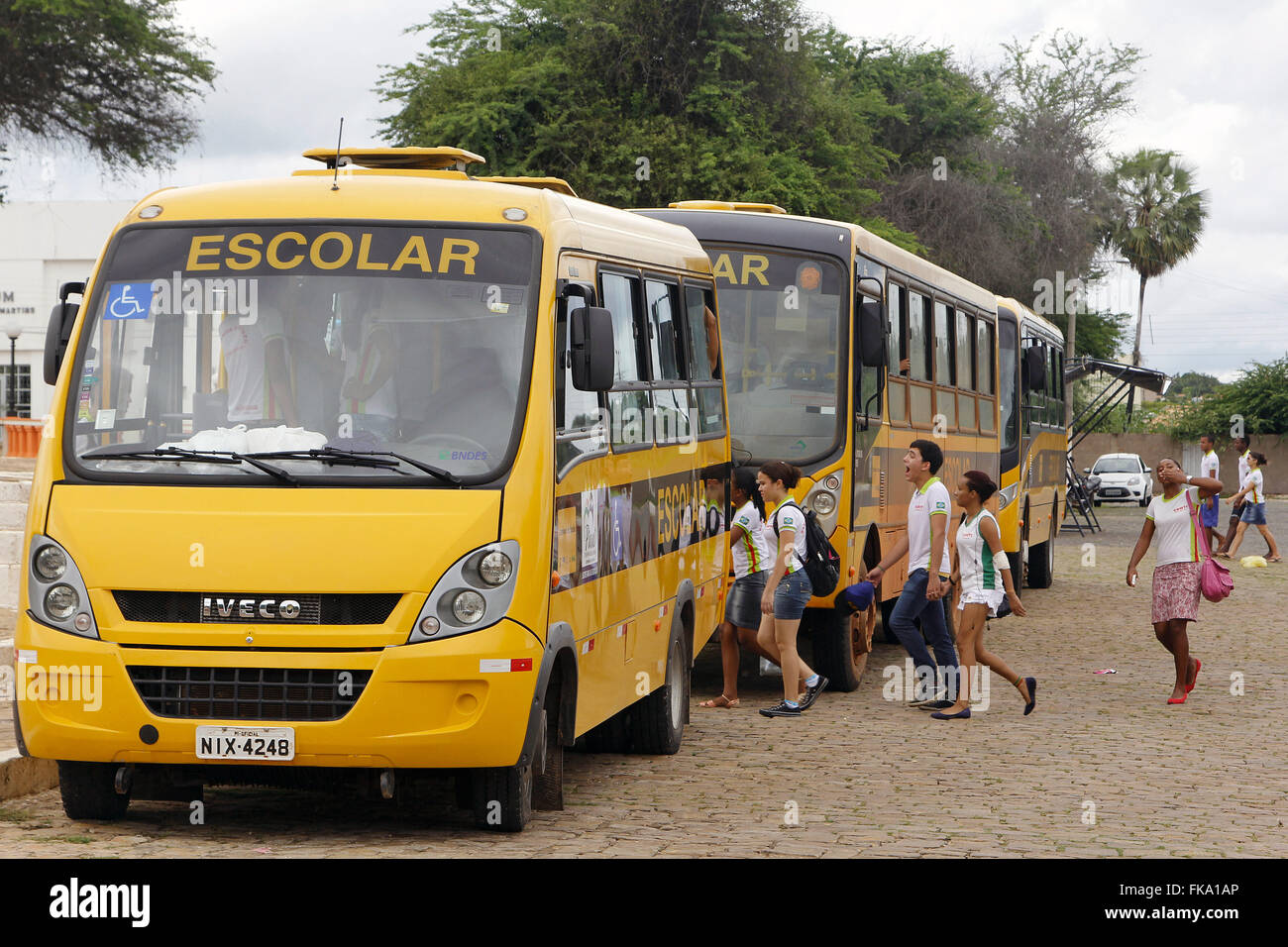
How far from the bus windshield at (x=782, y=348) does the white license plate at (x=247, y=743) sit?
6.52 meters

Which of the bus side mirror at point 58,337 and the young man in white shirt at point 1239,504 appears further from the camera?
the young man in white shirt at point 1239,504

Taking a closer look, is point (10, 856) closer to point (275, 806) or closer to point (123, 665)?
point (123, 665)

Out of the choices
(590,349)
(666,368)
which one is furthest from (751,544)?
(590,349)

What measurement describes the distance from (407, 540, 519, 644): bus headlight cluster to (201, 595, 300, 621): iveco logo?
19.4 inches

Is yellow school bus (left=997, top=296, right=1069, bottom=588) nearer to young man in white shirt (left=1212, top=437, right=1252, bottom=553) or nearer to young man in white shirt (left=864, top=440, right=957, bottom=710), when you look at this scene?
young man in white shirt (left=1212, top=437, right=1252, bottom=553)

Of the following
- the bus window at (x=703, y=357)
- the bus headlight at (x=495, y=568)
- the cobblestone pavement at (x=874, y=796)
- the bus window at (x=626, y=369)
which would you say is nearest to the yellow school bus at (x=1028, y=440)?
the cobblestone pavement at (x=874, y=796)

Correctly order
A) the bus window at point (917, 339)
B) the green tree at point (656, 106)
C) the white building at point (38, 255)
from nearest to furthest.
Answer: the bus window at point (917, 339), the green tree at point (656, 106), the white building at point (38, 255)

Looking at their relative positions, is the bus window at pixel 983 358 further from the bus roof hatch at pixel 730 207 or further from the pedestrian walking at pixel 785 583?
the pedestrian walking at pixel 785 583

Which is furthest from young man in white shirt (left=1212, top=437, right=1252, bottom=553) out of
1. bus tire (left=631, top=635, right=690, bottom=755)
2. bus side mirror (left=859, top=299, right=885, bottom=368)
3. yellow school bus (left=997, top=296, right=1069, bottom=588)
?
bus tire (left=631, top=635, right=690, bottom=755)

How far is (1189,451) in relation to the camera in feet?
214

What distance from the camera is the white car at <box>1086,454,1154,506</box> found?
168 feet

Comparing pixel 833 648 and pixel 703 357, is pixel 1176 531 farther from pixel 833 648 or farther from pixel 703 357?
pixel 703 357

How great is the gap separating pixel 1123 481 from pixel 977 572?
1610 inches

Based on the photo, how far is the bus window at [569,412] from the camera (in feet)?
25.9
